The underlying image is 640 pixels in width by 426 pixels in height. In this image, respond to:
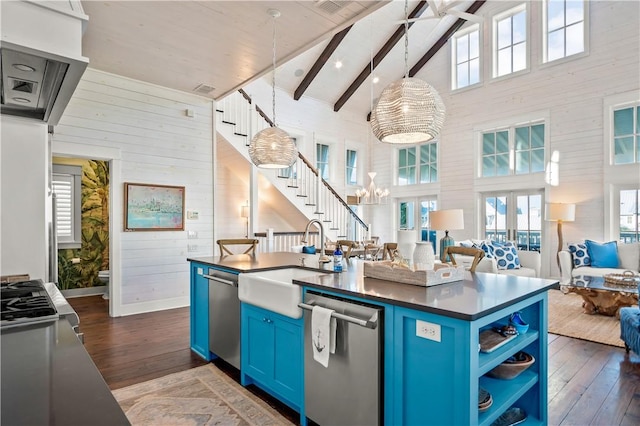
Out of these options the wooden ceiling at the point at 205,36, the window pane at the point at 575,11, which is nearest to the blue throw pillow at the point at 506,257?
the wooden ceiling at the point at 205,36

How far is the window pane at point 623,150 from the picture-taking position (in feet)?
20.6

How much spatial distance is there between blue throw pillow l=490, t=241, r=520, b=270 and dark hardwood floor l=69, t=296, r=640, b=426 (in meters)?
2.14

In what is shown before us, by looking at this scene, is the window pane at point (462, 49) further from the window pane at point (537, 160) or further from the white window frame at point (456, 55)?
the window pane at point (537, 160)

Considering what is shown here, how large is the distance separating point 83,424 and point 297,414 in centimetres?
201

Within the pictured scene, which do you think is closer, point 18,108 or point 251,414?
point 18,108

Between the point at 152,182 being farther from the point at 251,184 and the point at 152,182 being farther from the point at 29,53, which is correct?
the point at 29,53

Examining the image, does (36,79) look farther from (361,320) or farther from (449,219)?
(449,219)

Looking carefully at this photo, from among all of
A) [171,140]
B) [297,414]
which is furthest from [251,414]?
[171,140]

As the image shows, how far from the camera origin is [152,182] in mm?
5234

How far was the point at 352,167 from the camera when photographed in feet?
33.3

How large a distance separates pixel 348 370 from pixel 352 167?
8.52m

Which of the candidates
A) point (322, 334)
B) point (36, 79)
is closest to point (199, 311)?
point (322, 334)

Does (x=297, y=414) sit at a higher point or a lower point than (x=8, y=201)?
lower

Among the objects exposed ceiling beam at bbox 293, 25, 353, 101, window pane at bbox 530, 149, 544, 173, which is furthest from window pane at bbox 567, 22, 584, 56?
exposed ceiling beam at bbox 293, 25, 353, 101
